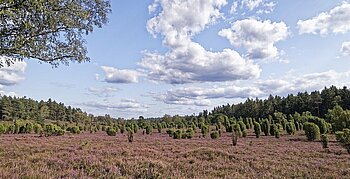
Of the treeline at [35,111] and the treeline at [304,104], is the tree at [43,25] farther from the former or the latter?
the treeline at [35,111]

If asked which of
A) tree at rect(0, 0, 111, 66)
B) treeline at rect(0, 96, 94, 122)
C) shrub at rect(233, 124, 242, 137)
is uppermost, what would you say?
treeline at rect(0, 96, 94, 122)

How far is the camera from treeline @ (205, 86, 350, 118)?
87688mm

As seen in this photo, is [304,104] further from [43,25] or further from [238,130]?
[43,25]

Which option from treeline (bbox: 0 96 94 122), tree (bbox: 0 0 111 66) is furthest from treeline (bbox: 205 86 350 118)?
tree (bbox: 0 0 111 66)

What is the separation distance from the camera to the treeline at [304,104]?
8769cm

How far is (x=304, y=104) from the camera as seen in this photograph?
315ft

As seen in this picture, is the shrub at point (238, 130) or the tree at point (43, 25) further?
the shrub at point (238, 130)

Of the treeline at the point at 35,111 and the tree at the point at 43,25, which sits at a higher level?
the treeline at the point at 35,111

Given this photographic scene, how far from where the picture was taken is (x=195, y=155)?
55.2 feet

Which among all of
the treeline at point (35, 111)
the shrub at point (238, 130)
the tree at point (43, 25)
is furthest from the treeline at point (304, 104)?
the tree at point (43, 25)

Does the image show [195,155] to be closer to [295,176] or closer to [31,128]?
[295,176]

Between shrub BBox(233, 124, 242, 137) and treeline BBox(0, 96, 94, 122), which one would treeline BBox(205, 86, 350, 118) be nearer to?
shrub BBox(233, 124, 242, 137)

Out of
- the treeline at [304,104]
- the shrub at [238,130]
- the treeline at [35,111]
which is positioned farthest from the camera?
the treeline at [35,111]

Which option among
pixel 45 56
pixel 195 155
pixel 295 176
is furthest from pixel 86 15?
pixel 195 155
